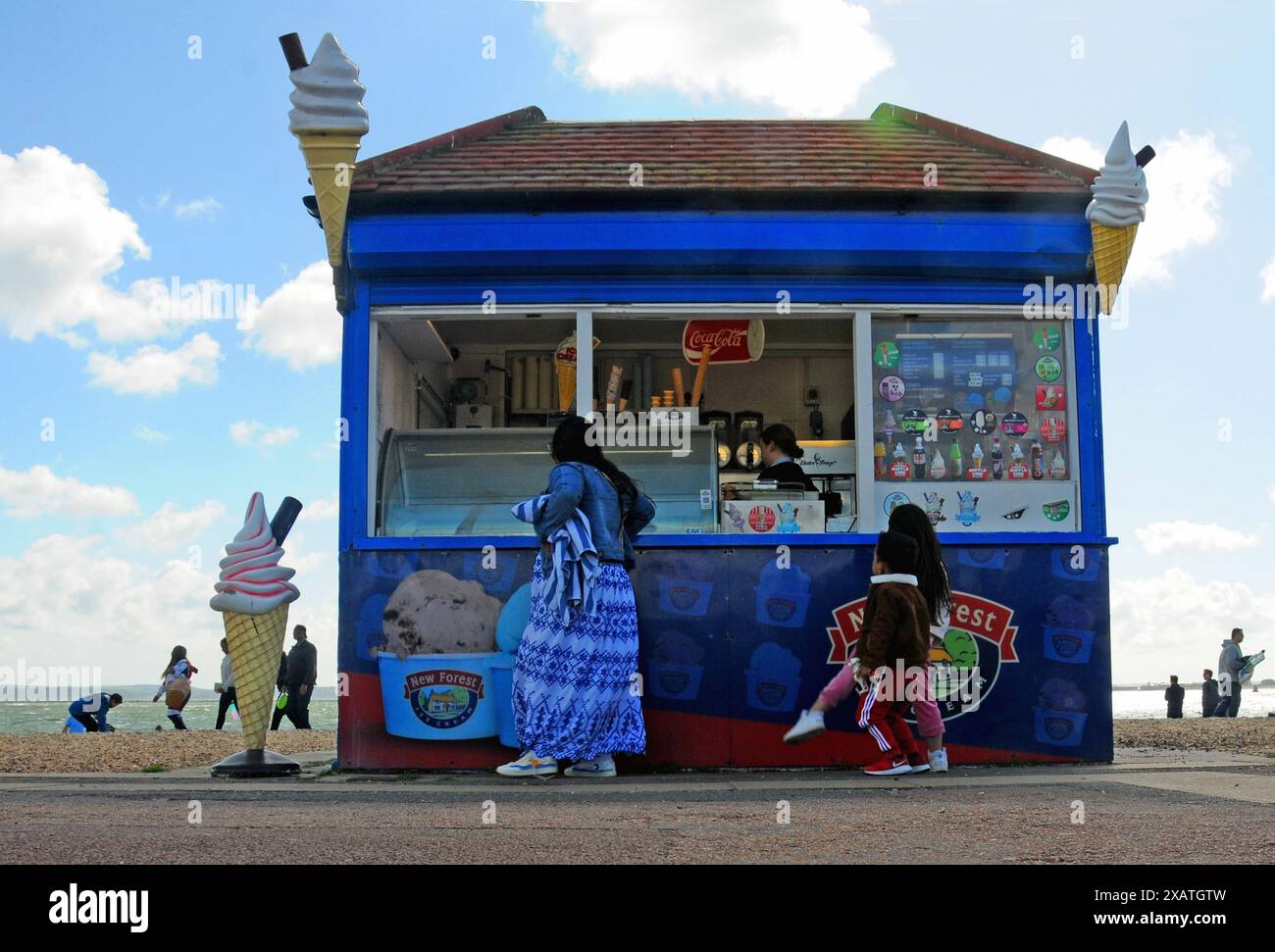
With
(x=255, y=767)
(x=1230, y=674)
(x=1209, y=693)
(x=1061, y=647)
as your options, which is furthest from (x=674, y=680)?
(x=1209, y=693)

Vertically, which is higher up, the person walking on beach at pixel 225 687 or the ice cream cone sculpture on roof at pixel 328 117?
the ice cream cone sculpture on roof at pixel 328 117

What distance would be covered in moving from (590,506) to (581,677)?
97cm

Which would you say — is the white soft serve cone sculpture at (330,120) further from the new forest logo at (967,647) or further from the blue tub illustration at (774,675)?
the new forest logo at (967,647)

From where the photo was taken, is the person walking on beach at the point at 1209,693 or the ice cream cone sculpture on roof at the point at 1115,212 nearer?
the ice cream cone sculpture on roof at the point at 1115,212

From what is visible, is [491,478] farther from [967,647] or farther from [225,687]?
[225,687]

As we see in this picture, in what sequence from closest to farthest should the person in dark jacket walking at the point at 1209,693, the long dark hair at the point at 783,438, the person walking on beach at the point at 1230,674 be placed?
the long dark hair at the point at 783,438, the person walking on beach at the point at 1230,674, the person in dark jacket walking at the point at 1209,693

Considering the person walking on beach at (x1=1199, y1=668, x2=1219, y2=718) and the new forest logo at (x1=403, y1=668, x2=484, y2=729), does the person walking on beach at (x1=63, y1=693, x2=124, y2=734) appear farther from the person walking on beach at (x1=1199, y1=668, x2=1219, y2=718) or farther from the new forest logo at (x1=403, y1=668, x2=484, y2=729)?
the person walking on beach at (x1=1199, y1=668, x2=1219, y2=718)

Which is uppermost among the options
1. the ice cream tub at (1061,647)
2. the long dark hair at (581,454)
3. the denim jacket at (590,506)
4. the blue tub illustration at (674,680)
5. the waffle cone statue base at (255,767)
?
the long dark hair at (581,454)

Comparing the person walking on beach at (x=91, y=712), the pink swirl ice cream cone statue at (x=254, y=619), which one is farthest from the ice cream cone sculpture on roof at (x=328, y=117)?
the person walking on beach at (x=91, y=712)

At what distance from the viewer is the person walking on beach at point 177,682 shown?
19.9 meters

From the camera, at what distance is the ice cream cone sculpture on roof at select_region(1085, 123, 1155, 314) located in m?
9.10

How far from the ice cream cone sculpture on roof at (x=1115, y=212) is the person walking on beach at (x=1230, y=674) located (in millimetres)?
14811
